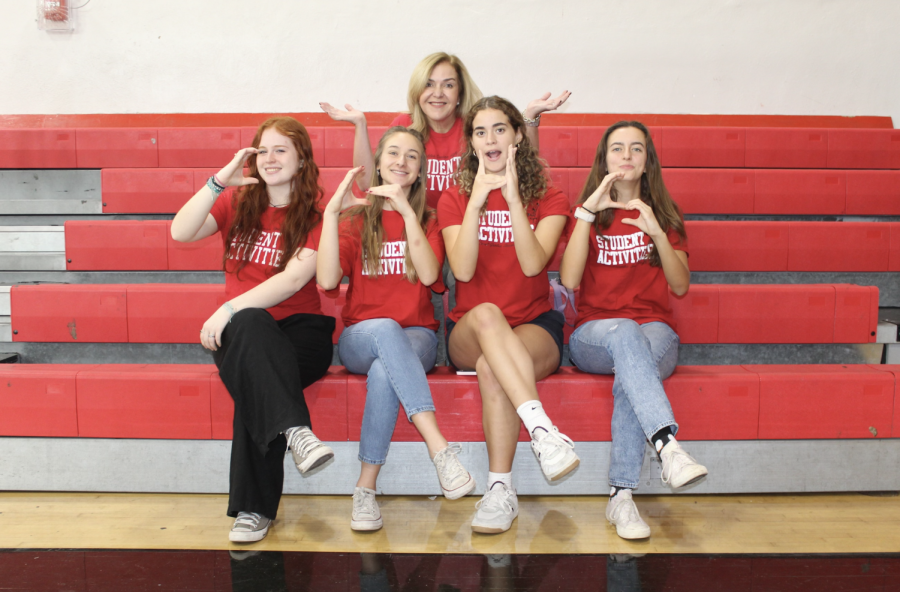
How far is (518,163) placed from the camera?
5.67ft

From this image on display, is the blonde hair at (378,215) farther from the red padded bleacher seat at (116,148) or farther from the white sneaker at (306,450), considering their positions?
the red padded bleacher seat at (116,148)

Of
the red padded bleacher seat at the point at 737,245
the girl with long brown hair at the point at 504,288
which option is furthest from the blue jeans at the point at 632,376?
the red padded bleacher seat at the point at 737,245

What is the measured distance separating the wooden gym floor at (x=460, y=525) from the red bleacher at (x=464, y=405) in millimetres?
157

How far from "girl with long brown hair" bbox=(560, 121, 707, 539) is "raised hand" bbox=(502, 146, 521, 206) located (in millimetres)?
191

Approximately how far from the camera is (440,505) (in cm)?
162

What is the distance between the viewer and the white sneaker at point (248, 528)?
1408 millimetres

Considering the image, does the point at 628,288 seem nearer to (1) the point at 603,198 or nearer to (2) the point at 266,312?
(1) the point at 603,198

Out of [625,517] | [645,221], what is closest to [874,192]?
[645,221]

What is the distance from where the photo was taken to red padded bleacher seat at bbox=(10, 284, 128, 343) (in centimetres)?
192

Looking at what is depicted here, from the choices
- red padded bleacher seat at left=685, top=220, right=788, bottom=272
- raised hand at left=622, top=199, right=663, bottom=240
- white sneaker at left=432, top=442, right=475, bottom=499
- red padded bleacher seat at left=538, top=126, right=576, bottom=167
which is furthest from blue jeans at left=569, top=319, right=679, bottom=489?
red padded bleacher seat at left=538, top=126, right=576, bottom=167

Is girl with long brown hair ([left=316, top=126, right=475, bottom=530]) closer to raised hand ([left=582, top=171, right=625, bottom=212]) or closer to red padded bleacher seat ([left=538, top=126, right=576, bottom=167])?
raised hand ([left=582, top=171, right=625, bottom=212])

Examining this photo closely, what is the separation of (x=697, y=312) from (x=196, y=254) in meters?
1.54

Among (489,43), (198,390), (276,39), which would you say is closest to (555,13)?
(489,43)

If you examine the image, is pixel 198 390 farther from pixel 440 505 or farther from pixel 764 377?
pixel 764 377
